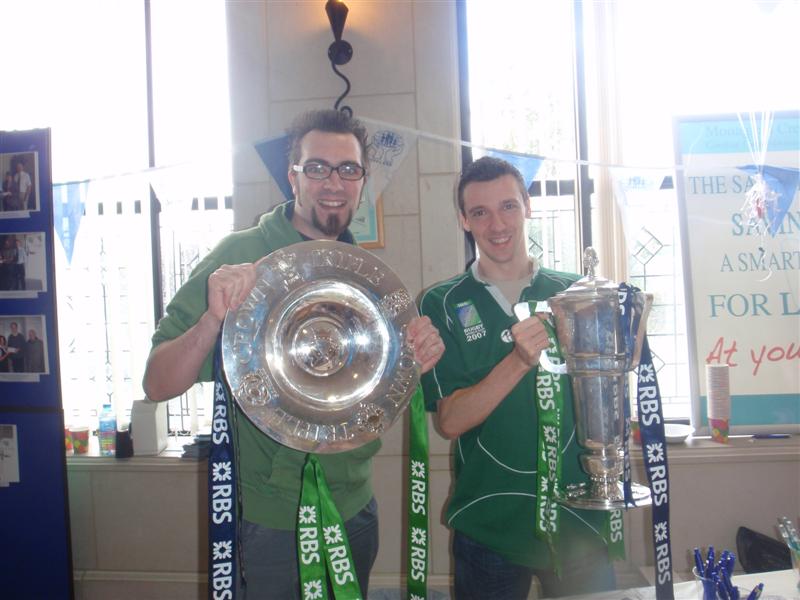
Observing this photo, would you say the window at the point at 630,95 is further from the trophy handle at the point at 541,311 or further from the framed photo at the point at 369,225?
the trophy handle at the point at 541,311

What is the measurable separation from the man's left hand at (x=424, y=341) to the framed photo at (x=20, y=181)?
A: 2.04m

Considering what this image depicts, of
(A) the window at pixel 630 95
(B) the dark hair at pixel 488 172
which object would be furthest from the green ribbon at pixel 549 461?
(A) the window at pixel 630 95

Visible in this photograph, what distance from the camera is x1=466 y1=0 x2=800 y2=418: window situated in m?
2.84

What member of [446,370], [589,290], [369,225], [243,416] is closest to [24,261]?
[369,225]

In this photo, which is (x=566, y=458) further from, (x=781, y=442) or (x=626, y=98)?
(x=626, y=98)

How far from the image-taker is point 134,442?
118 inches

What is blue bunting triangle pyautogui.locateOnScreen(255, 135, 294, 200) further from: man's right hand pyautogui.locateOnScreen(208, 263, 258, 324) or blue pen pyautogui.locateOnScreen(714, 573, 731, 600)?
blue pen pyautogui.locateOnScreen(714, 573, 731, 600)

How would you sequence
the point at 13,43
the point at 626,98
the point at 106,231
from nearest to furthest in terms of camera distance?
the point at 626,98
the point at 106,231
the point at 13,43

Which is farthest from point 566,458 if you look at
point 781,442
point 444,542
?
point 781,442

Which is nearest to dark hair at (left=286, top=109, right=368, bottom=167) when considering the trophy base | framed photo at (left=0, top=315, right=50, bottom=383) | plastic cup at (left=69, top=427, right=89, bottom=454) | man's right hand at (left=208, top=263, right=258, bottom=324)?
man's right hand at (left=208, top=263, right=258, bottom=324)

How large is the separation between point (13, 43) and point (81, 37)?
1.15ft

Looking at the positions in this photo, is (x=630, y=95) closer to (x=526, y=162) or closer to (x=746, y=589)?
(x=526, y=162)

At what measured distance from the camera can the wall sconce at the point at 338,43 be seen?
2719 mm

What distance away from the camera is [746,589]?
1255 mm
